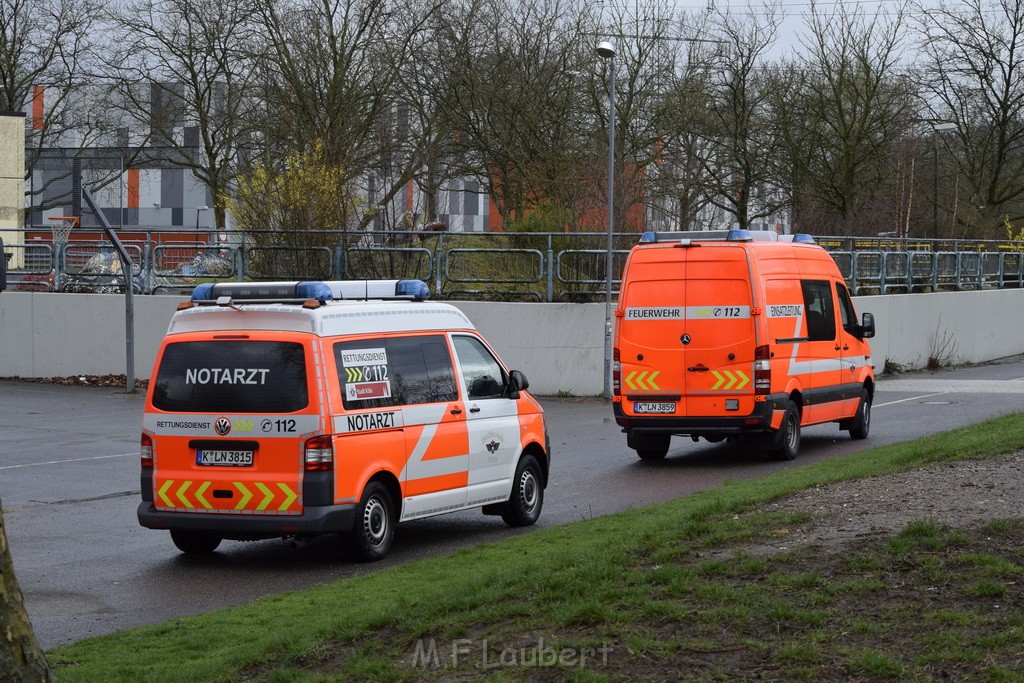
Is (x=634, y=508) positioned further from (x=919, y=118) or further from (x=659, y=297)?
(x=919, y=118)

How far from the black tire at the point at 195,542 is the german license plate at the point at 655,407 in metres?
6.33

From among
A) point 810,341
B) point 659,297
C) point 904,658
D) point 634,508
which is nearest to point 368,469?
point 634,508

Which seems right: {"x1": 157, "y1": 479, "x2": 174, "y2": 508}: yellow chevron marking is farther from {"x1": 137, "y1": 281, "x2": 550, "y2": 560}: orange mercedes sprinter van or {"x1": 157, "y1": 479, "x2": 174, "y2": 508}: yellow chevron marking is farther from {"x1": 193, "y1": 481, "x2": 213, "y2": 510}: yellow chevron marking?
{"x1": 193, "y1": 481, "x2": 213, "y2": 510}: yellow chevron marking

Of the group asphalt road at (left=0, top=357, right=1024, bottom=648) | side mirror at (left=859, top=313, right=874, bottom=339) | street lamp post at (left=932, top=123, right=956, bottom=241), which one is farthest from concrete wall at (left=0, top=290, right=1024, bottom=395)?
street lamp post at (left=932, top=123, right=956, bottom=241)

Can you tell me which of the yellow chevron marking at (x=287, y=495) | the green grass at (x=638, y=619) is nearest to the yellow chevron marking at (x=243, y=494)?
the yellow chevron marking at (x=287, y=495)

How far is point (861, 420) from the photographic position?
58.6 ft

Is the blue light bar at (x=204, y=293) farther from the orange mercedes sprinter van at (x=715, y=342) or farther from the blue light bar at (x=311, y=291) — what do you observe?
the orange mercedes sprinter van at (x=715, y=342)

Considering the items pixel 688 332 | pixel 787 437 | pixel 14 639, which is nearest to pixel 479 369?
pixel 688 332

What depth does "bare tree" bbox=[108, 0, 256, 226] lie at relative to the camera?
39062 millimetres

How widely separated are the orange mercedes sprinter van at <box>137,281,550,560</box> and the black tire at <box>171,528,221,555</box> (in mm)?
12

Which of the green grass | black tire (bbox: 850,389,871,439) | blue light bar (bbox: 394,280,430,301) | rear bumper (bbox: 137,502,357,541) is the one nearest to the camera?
the green grass

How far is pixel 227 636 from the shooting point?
23.2ft

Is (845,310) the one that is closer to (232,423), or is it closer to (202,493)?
(232,423)

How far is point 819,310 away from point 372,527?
8.35m
